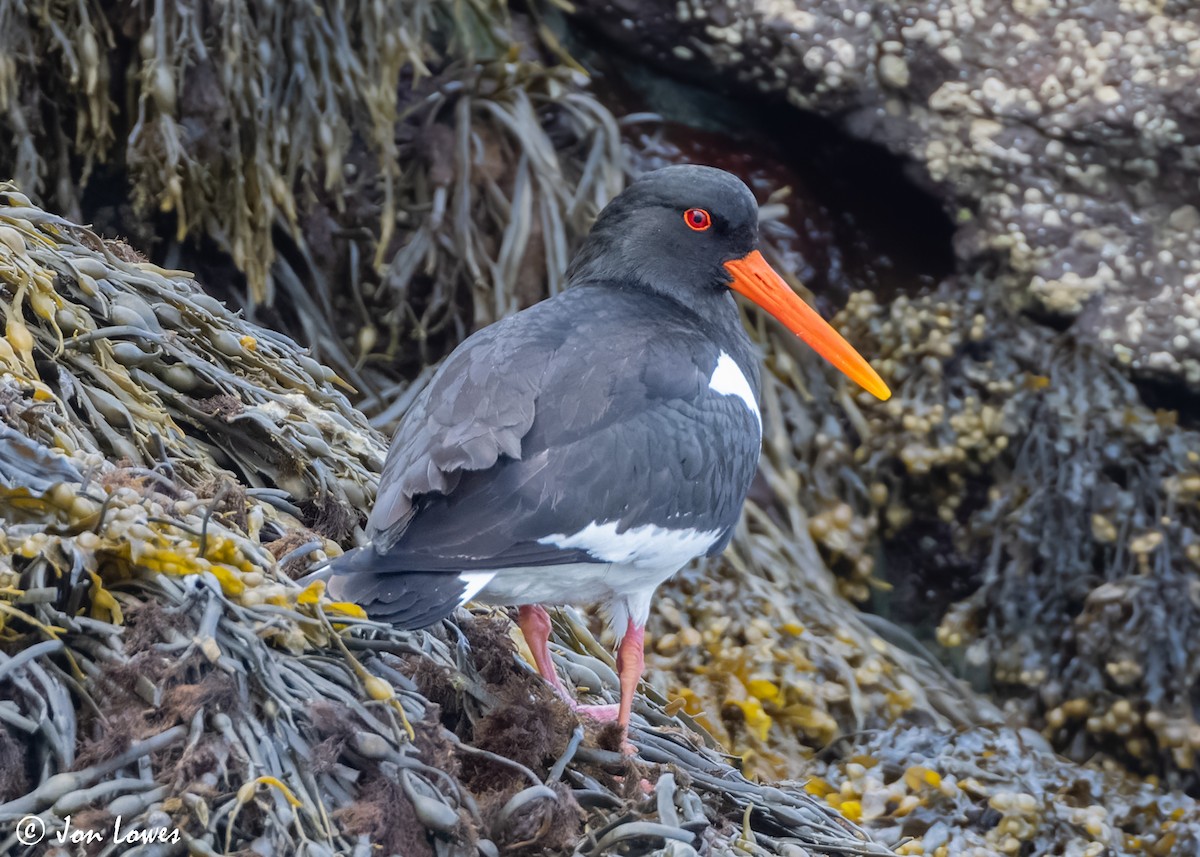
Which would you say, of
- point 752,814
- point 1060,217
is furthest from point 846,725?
point 1060,217

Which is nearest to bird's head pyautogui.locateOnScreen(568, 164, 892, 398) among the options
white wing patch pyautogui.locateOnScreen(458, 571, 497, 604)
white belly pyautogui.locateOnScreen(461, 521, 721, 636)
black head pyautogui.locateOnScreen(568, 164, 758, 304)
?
black head pyautogui.locateOnScreen(568, 164, 758, 304)

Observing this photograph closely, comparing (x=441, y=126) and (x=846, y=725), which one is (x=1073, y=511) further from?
(x=441, y=126)

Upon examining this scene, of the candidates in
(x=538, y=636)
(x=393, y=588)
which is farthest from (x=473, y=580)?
(x=538, y=636)

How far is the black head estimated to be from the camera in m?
2.98

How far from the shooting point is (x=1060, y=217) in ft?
14.7

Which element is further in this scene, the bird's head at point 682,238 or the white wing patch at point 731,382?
the bird's head at point 682,238

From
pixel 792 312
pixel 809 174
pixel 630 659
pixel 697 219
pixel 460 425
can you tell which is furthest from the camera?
pixel 809 174

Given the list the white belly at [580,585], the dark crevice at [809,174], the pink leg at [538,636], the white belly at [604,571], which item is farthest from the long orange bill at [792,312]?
the dark crevice at [809,174]

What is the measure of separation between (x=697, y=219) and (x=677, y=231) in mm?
52

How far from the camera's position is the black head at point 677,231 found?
2.98m

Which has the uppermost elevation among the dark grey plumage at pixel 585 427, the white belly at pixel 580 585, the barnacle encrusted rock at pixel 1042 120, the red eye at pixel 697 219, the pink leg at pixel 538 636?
the barnacle encrusted rock at pixel 1042 120

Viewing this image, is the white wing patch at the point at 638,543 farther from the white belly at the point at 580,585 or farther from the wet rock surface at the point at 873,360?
the wet rock surface at the point at 873,360

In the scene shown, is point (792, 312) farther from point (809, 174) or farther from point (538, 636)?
point (809, 174)

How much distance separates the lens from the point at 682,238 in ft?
9.85
